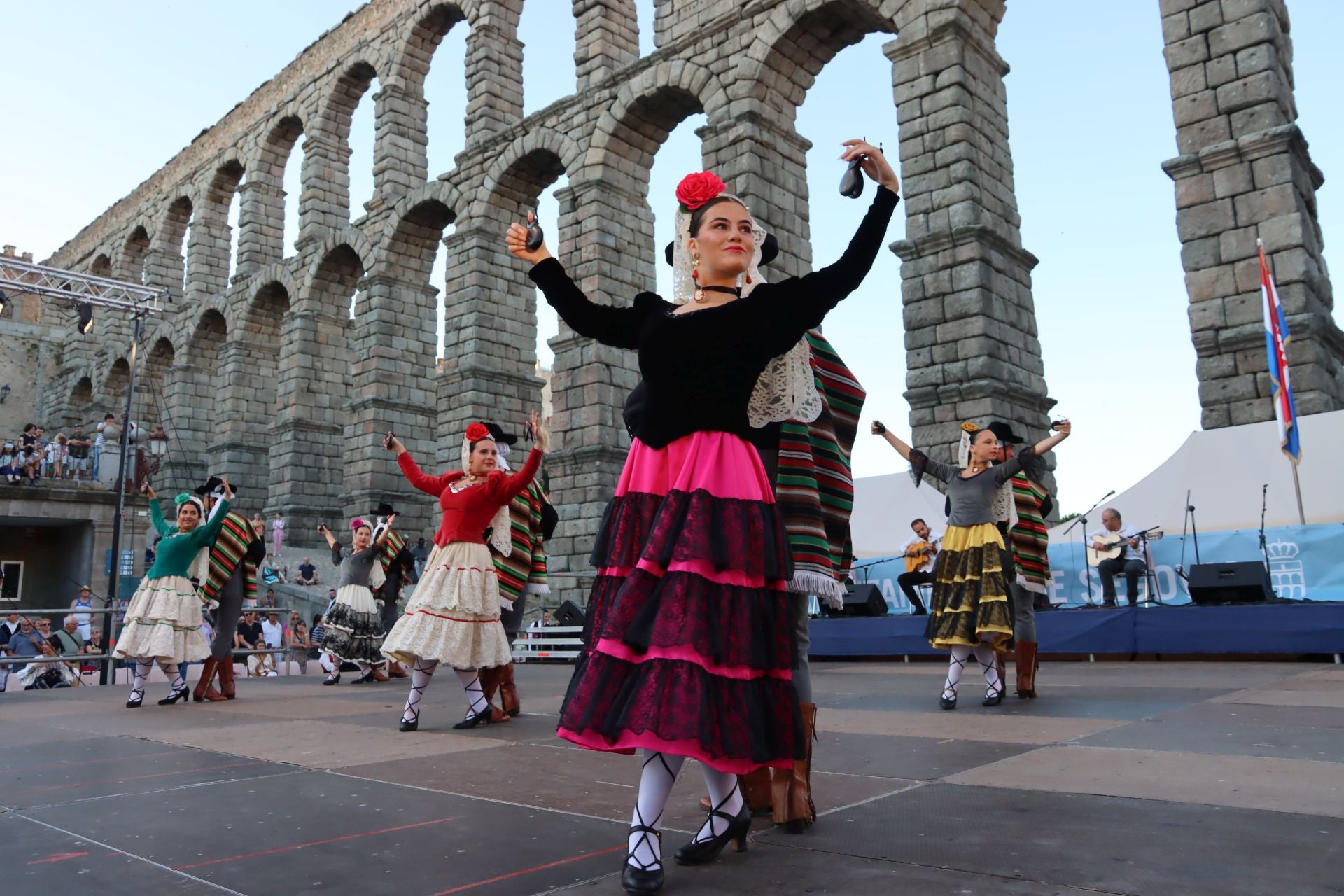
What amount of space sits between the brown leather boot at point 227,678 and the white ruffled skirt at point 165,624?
17 centimetres

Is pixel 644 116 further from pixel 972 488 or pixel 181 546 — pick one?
pixel 972 488

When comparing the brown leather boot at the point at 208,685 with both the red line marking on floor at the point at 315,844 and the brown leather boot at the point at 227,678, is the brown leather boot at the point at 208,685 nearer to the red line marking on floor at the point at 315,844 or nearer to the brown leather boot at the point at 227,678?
the brown leather boot at the point at 227,678

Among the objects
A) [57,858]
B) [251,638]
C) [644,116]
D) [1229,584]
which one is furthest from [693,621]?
[644,116]

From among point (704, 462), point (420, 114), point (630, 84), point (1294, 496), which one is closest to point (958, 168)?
point (1294, 496)

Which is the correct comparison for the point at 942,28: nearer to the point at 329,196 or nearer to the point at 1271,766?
the point at 1271,766

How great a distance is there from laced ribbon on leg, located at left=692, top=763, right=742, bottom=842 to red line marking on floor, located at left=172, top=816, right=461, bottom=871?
98cm

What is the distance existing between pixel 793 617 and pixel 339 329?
79.7 feet

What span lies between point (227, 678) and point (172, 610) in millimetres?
758

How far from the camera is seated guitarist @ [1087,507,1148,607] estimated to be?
9.51 m

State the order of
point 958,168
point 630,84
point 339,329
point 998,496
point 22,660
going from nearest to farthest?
point 998,496
point 22,660
point 958,168
point 630,84
point 339,329

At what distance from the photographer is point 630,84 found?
17.7m

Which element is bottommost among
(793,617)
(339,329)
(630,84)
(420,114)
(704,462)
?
(793,617)

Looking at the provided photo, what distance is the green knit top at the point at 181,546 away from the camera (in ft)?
25.4

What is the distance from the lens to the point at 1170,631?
8.62 metres
